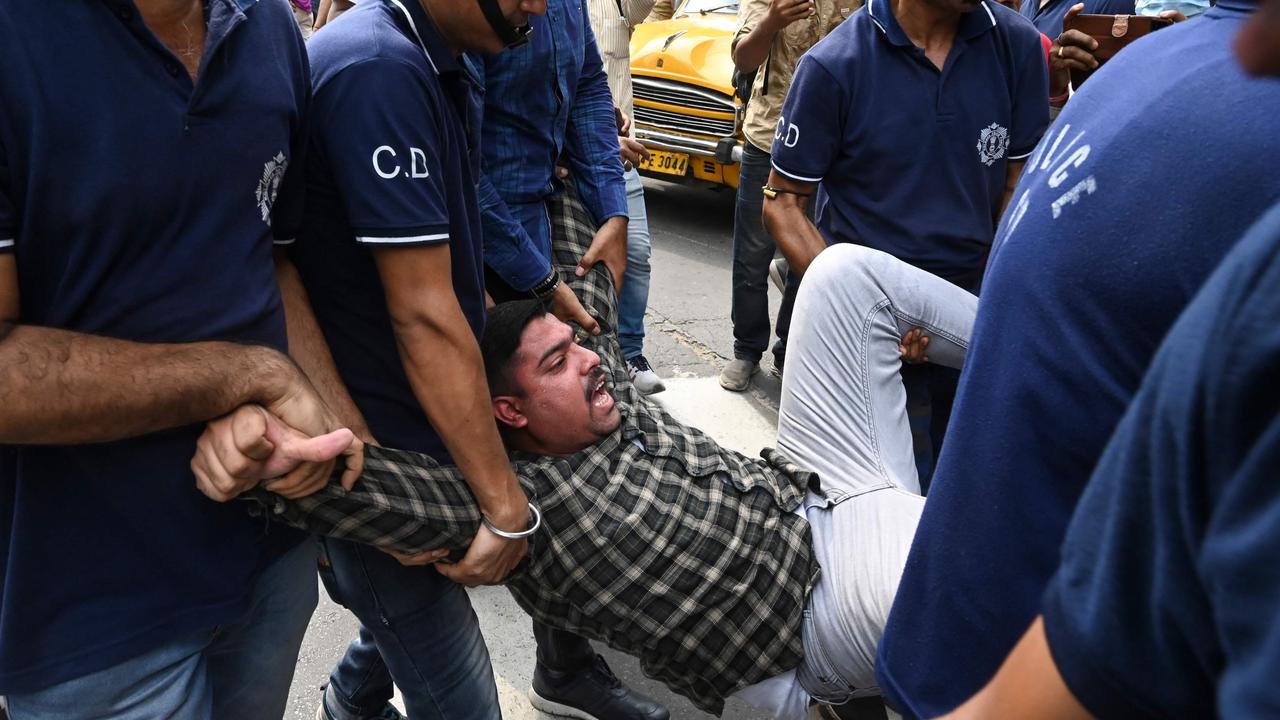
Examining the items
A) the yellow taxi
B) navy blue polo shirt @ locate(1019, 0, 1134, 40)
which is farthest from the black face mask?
the yellow taxi

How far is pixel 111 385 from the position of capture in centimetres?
124

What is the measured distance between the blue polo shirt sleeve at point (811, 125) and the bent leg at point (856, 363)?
0.64 m

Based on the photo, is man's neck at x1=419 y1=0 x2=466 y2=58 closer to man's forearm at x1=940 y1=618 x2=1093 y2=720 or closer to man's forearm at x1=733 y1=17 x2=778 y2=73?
man's forearm at x1=940 y1=618 x2=1093 y2=720

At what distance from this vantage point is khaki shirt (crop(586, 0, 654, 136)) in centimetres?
427

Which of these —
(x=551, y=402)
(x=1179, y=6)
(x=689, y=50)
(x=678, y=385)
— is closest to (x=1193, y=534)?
(x=551, y=402)

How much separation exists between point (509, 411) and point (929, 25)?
165cm

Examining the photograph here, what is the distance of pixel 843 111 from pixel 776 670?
1.60m

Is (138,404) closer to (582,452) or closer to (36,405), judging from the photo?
(36,405)

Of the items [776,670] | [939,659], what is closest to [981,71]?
[776,670]

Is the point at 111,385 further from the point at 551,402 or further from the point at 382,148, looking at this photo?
the point at 551,402

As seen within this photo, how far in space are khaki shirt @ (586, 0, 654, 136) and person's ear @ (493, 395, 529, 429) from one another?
2.38 meters

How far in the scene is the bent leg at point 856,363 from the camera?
2.18 metres

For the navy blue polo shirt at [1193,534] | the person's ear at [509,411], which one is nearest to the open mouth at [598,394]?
the person's ear at [509,411]

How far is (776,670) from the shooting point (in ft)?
6.59
